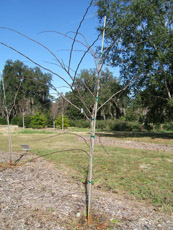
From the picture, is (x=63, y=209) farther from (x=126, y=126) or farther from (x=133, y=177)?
(x=126, y=126)

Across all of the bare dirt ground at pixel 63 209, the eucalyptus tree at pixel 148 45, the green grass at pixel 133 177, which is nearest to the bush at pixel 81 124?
the eucalyptus tree at pixel 148 45

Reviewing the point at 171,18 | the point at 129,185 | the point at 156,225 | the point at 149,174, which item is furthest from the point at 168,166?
the point at 171,18

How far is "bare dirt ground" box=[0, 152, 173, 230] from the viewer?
258cm

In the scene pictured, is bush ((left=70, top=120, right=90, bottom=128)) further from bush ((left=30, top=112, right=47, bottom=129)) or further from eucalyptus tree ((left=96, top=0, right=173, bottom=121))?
eucalyptus tree ((left=96, top=0, right=173, bottom=121))

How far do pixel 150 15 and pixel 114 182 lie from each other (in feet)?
38.0

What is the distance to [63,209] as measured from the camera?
3.00 m

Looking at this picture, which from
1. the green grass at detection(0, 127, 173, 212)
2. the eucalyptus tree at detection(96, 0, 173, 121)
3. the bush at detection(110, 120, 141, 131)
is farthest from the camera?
the bush at detection(110, 120, 141, 131)

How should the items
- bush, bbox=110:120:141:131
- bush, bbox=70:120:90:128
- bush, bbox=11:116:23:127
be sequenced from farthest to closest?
1. bush, bbox=70:120:90:128
2. bush, bbox=11:116:23:127
3. bush, bbox=110:120:141:131

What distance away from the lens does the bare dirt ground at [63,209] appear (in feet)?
8.46

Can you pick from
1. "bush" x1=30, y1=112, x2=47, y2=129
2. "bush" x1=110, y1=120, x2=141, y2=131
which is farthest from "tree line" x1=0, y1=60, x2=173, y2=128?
"bush" x1=110, y1=120, x2=141, y2=131

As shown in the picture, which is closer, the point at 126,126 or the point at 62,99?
the point at 62,99

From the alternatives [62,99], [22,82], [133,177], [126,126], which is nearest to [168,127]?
[126,126]

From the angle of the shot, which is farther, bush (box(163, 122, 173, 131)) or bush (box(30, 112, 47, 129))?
bush (box(30, 112, 47, 129))

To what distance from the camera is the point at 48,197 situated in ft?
11.4
